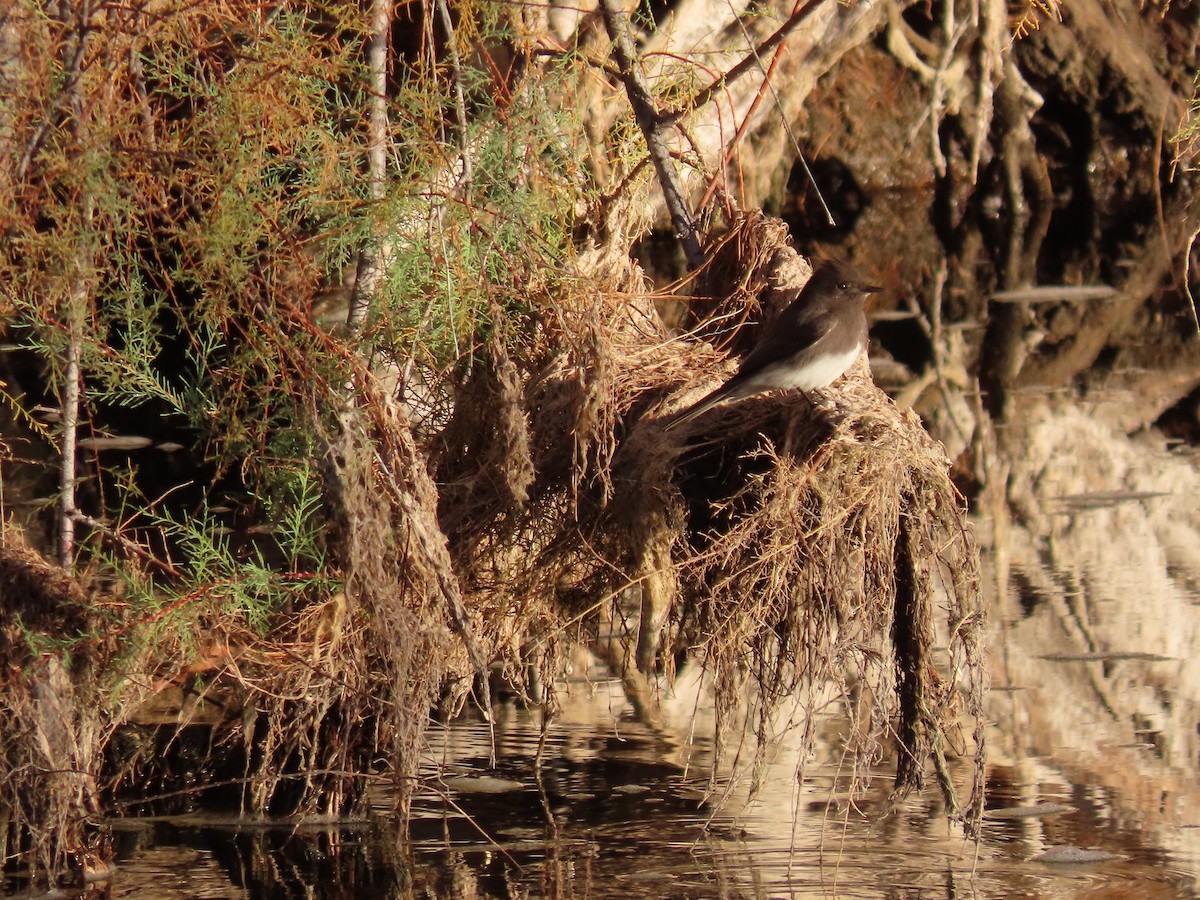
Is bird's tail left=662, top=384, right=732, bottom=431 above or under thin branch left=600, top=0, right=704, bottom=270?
under

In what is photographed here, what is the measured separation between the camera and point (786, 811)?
18.8 ft

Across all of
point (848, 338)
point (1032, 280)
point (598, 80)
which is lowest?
point (848, 338)

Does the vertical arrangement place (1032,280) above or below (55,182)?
above

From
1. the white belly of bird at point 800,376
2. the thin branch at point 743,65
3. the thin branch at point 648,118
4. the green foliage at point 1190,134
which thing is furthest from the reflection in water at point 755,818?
the green foliage at point 1190,134

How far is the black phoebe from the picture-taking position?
214 inches

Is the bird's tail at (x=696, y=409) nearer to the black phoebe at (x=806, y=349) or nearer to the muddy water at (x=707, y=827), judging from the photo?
the black phoebe at (x=806, y=349)

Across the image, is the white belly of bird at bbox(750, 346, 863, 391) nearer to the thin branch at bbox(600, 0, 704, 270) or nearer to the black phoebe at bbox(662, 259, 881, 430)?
the black phoebe at bbox(662, 259, 881, 430)

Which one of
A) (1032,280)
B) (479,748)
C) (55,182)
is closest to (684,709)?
(479,748)

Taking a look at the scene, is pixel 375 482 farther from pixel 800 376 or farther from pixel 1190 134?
pixel 1190 134

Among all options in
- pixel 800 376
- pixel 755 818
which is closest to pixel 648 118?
pixel 800 376

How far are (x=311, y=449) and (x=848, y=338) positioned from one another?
5.35 ft

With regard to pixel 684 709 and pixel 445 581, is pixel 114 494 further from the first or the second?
pixel 445 581

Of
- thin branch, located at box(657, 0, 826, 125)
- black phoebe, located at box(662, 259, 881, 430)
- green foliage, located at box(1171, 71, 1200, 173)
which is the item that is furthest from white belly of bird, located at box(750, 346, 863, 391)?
green foliage, located at box(1171, 71, 1200, 173)

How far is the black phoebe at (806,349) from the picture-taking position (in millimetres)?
5434
